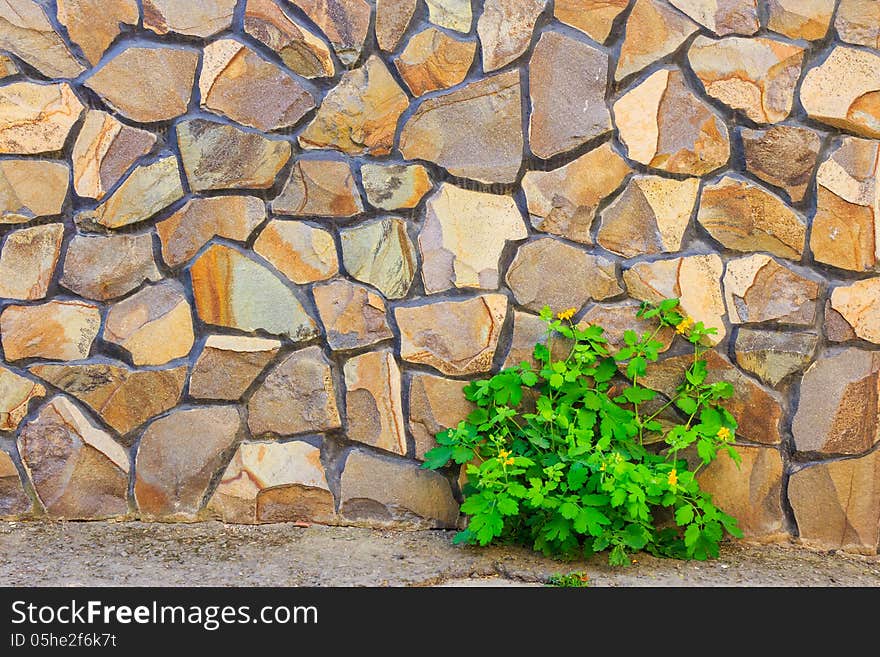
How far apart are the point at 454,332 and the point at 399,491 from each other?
0.60 metres

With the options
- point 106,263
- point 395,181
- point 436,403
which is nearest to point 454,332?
point 436,403

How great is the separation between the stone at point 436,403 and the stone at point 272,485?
40cm

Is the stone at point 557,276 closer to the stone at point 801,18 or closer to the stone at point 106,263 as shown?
the stone at point 801,18

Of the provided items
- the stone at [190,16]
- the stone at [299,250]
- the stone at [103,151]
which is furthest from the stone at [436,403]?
the stone at [190,16]

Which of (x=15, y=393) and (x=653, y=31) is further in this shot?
(x=15, y=393)

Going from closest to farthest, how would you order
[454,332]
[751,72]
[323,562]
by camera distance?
[323,562] < [751,72] < [454,332]

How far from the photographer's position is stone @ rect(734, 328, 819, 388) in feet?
10.4

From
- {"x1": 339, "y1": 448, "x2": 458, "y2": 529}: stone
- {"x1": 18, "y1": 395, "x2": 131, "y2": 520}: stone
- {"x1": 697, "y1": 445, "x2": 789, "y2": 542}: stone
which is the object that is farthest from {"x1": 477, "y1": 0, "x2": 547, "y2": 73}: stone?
{"x1": 18, "y1": 395, "x2": 131, "y2": 520}: stone

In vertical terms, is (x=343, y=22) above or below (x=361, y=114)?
above

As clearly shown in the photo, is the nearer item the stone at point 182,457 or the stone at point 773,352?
the stone at point 773,352

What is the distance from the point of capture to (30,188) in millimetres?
3219

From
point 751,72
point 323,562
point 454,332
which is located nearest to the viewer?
point 323,562

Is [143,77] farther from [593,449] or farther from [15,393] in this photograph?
[593,449]

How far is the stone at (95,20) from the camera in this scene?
319cm
